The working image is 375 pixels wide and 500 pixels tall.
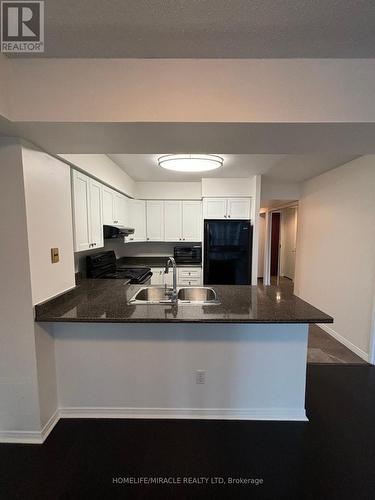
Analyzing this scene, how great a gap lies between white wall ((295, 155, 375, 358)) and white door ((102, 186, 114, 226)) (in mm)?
3315

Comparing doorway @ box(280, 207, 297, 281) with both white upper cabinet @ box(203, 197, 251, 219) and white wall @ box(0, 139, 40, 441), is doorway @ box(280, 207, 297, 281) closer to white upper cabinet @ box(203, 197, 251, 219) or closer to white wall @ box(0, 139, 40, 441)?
white upper cabinet @ box(203, 197, 251, 219)

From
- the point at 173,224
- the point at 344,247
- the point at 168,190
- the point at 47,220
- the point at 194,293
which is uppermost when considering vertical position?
the point at 168,190

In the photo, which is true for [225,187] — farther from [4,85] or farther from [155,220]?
[4,85]

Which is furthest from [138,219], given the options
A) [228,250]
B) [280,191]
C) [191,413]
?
[191,413]

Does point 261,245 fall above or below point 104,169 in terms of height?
below

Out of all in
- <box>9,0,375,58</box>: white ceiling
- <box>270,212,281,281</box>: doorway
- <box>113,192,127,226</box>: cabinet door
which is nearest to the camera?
<box>9,0,375,58</box>: white ceiling

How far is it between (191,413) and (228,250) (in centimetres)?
271

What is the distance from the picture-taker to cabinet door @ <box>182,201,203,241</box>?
4594mm

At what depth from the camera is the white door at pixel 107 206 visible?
2.98 meters

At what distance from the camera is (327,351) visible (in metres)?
2.98

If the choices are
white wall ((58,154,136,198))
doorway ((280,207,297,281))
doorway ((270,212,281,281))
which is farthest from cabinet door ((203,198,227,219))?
doorway ((270,212,281,281))

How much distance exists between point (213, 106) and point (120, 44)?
1.82ft

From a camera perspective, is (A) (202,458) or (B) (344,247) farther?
(B) (344,247)

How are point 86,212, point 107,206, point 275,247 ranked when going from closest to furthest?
point 86,212 → point 107,206 → point 275,247
